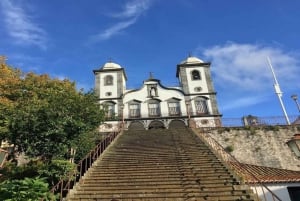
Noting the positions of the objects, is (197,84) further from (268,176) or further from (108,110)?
(268,176)

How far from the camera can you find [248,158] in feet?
63.6

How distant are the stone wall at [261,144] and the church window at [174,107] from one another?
902 cm

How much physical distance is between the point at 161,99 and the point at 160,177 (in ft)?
71.9

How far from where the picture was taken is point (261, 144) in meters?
20.0

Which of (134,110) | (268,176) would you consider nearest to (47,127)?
(268,176)

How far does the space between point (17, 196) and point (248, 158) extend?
1655 centimetres

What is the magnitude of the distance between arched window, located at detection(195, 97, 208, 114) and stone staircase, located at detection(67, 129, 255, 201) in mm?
15860

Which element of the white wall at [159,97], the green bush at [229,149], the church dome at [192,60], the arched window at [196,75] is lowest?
the green bush at [229,149]

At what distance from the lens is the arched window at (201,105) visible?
2990cm

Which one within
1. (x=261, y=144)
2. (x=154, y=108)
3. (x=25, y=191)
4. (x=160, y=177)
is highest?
(x=154, y=108)

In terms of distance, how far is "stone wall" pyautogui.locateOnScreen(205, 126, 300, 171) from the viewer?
18.8m

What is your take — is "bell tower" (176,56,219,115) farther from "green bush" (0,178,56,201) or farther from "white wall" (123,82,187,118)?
"green bush" (0,178,56,201)

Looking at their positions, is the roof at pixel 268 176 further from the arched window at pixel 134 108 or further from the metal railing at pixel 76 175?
the arched window at pixel 134 108

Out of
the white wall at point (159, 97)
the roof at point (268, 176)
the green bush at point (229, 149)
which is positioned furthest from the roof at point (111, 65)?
the roof at point (268, 176)
